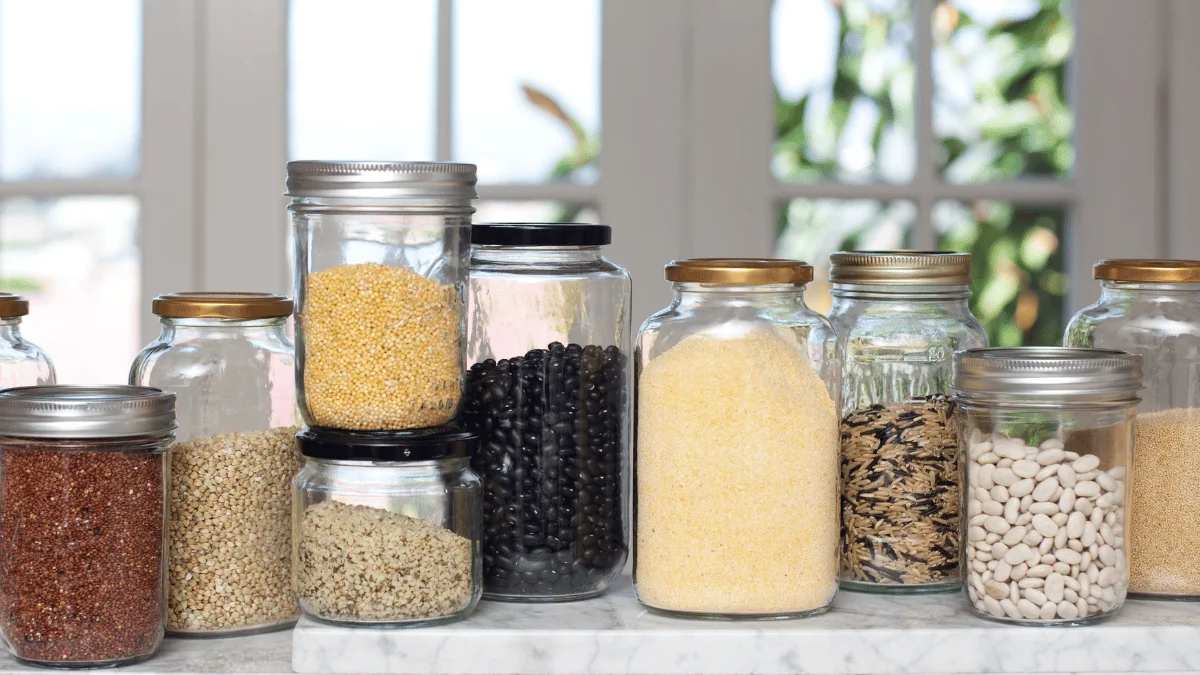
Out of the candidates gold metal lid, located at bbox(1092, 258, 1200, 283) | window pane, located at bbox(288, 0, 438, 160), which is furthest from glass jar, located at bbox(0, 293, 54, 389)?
window pane, located at bbox(288, 0, 438, 160)

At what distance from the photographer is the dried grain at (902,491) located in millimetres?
948

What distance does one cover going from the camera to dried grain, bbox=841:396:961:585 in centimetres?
95

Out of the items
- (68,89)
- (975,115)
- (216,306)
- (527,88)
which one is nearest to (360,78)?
(527,88)

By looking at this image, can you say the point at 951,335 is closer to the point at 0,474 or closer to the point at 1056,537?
the point at 1056,537

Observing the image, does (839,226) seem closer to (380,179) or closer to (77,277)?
(77,277)

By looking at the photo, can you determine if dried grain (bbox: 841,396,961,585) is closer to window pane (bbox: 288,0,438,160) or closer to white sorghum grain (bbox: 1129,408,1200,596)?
white sorghum grain (bbox: 1129,408,1200,596)

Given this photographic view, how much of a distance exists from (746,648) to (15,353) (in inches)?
24.0

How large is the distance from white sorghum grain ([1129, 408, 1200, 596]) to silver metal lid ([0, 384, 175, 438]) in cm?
69

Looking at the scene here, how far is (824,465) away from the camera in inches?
34.9

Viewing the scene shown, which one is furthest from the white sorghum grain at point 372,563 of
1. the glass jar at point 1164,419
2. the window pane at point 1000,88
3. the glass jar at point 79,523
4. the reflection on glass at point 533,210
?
the window pane at point 1000,88

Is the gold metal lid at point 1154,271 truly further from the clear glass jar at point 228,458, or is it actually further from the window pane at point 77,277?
the window pane at point 77,277

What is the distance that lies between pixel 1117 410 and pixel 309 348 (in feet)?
1.83

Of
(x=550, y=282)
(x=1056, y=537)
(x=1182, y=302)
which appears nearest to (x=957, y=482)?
(x=1056, y=537)

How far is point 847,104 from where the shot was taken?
2256mm
